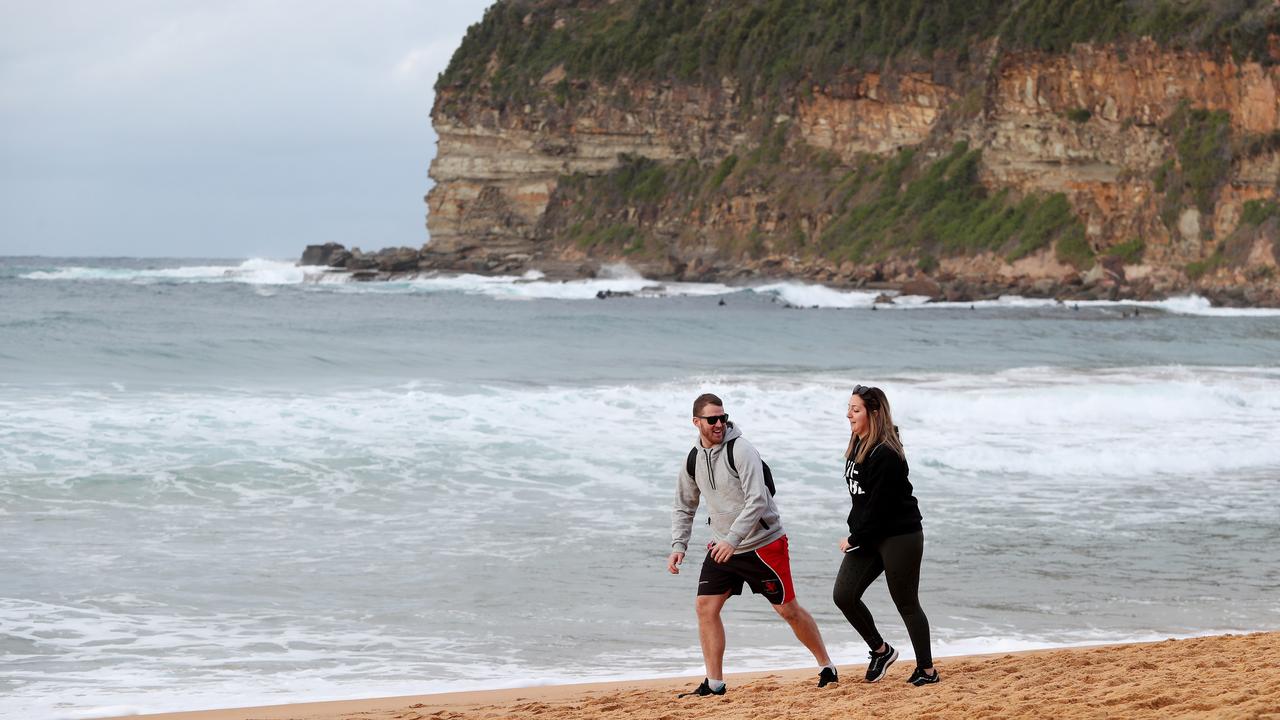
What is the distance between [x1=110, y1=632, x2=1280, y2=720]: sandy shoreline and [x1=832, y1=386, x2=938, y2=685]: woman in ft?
0.98

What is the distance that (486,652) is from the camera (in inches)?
277

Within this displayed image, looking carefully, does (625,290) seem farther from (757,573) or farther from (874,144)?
(757,573)

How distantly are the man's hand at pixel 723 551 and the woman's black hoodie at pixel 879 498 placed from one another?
1.69 feet

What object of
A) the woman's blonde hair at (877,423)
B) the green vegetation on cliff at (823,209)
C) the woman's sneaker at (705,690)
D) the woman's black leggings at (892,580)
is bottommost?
the woman's sneaker at (705,690)

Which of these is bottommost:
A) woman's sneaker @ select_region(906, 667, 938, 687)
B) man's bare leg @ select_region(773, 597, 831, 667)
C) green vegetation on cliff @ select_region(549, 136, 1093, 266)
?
woman's sneaker @ select_region(906, 667, 938, 687)

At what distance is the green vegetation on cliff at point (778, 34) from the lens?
52500 mm

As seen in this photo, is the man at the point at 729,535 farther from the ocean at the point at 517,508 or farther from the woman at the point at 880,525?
the ocean at the point at 517,508

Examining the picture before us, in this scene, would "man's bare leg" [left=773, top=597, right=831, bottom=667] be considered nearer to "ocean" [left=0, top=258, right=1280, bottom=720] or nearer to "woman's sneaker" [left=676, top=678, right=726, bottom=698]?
"woman's sneaker" [left=676, top=678, right=726, bottom=698]

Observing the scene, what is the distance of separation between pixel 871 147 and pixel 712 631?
6399cm

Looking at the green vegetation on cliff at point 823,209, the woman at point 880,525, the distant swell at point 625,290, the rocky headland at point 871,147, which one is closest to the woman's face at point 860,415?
the woman at point 880,525

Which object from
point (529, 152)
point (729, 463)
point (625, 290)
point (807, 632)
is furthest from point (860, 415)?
point (529, 152)

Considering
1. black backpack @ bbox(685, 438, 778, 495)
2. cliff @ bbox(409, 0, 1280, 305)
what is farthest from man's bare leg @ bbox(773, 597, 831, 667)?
cliff @ bbox(409, 0, 1280, 305)

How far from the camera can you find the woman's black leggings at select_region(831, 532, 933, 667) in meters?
5.60

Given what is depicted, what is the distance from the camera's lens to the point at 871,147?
6769 centimetres
